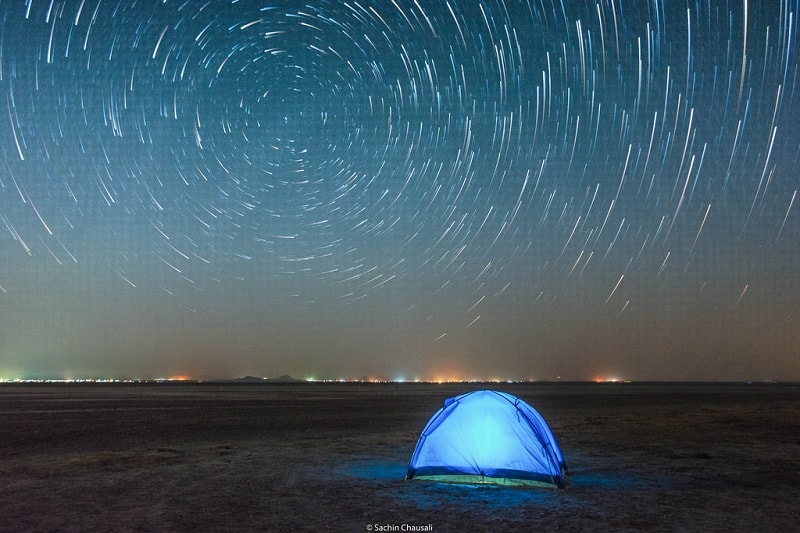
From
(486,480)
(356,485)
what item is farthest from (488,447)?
(356,485)

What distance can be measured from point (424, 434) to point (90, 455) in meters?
10.7

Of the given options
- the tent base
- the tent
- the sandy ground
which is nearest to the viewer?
the sandy ground

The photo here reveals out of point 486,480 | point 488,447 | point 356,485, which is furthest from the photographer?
point 488,447

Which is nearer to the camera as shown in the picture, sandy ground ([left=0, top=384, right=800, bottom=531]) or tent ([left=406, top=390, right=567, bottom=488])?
sandy ground ([left=0, top=384, right=800, bottom=531])

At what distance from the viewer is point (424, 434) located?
1513 centimetres

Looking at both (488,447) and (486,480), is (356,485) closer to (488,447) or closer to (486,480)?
(486,480)

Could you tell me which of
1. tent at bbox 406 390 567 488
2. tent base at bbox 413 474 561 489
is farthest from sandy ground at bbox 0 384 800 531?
tent at bbox 406 390 567 488

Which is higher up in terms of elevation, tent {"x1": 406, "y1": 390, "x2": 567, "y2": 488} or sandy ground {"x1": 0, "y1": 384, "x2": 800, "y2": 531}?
tent {"x1": 406, "y1": 390, "x2": 567, "y2": 488}

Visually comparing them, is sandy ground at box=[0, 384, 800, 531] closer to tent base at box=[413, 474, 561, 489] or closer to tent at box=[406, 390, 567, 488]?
tent base at box=[413, 474, 561, 489]

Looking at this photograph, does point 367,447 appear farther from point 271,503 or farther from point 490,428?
point 271,503

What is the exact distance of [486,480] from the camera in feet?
46.6

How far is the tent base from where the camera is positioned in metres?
13.9

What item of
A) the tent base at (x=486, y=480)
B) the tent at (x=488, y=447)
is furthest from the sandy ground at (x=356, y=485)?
the tent at (x=488, y=447)

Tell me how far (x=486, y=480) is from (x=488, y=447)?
2.40 ft
